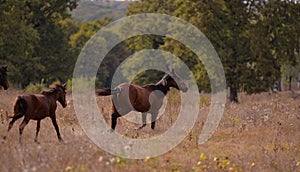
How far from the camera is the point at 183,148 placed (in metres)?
10.4

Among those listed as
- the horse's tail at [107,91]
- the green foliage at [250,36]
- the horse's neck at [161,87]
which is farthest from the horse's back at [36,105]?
the green foliage at [250,36]

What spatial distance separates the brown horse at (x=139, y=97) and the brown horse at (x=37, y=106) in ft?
4.72

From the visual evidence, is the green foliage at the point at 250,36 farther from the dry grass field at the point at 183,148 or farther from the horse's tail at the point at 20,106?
the horse's tail at the point at 20,106

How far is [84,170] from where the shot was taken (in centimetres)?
679

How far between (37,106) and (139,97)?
3.67 meters

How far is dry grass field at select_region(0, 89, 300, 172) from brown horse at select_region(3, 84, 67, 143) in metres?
0.44

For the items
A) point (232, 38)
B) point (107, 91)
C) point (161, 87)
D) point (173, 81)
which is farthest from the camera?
point (232, 38)

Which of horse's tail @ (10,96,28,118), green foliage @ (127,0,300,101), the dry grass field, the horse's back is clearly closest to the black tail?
the dry grass field

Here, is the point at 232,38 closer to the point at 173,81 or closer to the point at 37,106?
the point at 173,81

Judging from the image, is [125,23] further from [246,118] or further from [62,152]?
[62,152]

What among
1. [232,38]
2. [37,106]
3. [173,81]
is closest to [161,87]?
[173,81]

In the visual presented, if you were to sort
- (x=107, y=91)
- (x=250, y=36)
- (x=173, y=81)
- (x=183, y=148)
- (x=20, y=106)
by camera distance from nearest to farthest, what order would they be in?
(x=20, y=106) < (x=183, y=148) < (x=107, y=91) < (x=173, y=81) < (x=250, y=36)

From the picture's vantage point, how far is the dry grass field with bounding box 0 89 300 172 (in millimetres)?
7305

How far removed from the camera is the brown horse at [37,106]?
973 cm
